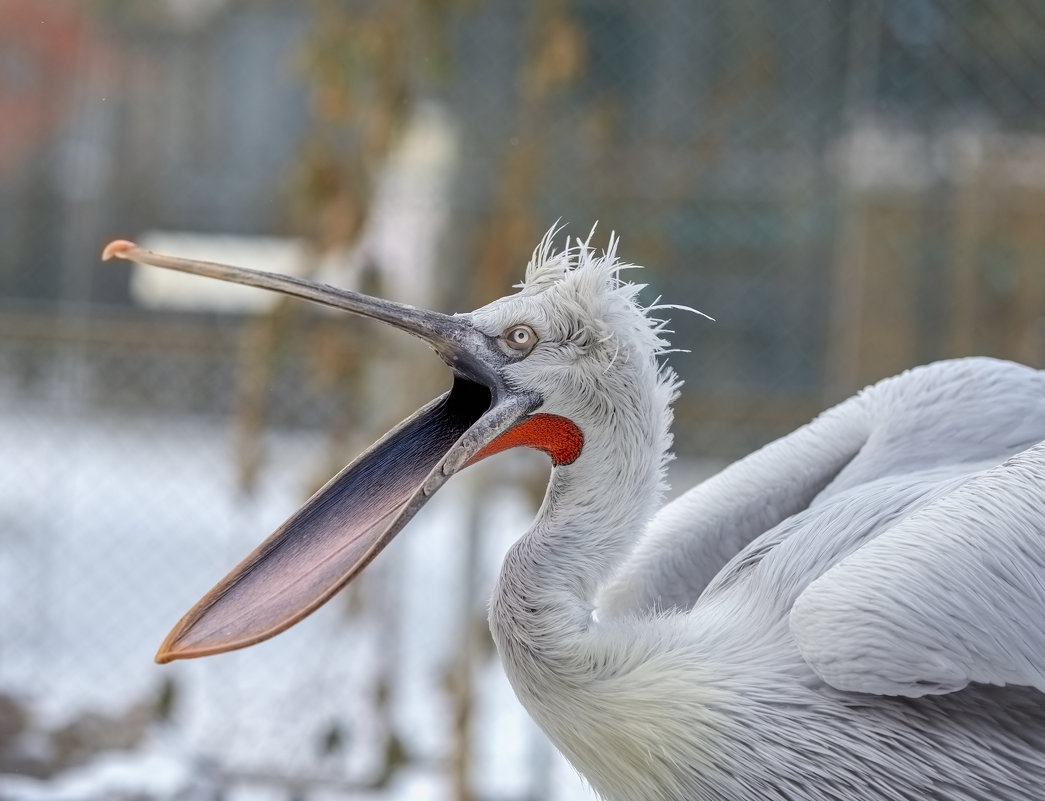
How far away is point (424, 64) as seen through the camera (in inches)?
104

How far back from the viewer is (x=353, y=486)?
3.70 ft

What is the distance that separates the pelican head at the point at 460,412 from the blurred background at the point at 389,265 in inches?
53.3

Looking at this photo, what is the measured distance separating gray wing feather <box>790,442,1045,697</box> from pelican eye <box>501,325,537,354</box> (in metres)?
0.33

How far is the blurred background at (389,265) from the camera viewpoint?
2643 millimetres

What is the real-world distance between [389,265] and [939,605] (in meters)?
1.80

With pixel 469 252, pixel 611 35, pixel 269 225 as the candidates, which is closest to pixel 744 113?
pixel 611 35

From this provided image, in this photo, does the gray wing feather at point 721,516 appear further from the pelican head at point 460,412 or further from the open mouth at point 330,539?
the open mouth at point 330,539

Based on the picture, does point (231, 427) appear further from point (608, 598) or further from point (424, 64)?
point (608, 598)

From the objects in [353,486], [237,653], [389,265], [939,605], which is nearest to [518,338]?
[353,486]

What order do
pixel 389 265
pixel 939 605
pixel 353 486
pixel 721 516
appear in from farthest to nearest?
pixel 389 265, pixel 721 516, pixel 353 486, pixel 939 605

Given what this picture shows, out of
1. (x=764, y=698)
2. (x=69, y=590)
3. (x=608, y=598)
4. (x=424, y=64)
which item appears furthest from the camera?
(x=69, y=590)

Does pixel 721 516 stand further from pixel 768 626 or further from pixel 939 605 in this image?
pixel 939 605

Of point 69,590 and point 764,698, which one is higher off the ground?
point 764,698

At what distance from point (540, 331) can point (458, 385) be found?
9 cm
